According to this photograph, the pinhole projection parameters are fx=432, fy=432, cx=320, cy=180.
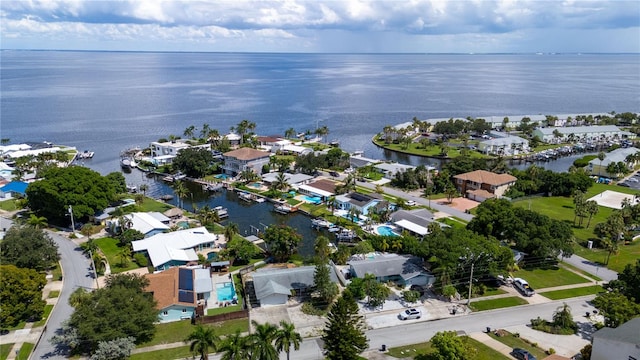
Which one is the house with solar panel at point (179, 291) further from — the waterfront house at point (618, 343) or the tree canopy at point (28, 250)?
the waterfront house at point (618, 343)

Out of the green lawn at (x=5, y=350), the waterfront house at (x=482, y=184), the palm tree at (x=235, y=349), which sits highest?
the palm tree at (x=235, y=349)

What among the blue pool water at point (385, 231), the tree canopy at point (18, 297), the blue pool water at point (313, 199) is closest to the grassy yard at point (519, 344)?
the blue pool water at point (385, 231)

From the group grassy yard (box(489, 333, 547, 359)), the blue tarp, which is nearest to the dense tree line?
grassy yard (box(489, 333, 547, 359))

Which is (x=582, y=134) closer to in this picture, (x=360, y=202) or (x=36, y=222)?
(x=360, y=202)

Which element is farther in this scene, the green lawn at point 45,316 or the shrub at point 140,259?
the shrub at point 140,259

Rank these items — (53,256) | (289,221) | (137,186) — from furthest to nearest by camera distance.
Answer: (137,186)
(289,221)
(53,256)

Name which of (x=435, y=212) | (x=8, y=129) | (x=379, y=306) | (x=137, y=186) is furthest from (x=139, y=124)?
(x=379, y=306)

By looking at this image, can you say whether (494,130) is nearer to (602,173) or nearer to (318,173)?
(602,173)
